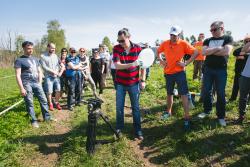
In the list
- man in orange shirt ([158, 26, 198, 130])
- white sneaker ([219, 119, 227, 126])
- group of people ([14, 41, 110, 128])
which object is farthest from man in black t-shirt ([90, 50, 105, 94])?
white sneaker ([219, 119, 227, 126])

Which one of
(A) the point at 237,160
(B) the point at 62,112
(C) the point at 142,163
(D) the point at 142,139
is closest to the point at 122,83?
(D) the point at 142,139

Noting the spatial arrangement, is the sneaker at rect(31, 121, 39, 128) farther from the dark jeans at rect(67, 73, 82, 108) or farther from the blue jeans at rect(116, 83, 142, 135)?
the blue jeans at rect(116, 83, 142, 135)

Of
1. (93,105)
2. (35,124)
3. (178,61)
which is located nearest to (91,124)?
(93,105)

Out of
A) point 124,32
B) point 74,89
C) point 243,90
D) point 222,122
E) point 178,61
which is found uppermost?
point 124,32

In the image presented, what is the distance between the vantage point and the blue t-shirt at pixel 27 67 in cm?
697

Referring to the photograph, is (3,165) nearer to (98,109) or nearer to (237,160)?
(98,109)

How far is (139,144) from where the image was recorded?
5.76 meters

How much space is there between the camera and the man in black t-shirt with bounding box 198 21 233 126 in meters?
5.79

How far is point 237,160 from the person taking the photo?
181 inches

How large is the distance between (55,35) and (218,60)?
82943mm

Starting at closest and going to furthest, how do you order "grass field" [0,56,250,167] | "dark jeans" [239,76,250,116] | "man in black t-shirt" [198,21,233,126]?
"grass field" [0,56,250,167]
"man in black t-shirt" [198,21,233,126]
"dark jeans" [239,76,250,116]

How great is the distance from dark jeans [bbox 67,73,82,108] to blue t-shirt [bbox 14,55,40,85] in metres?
1.98

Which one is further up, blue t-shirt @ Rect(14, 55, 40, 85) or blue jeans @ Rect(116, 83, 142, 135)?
blue t-shirt @ Rect(14, 55, 40, 85)

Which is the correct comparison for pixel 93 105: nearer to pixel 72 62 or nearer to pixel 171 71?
pixel 171 71
